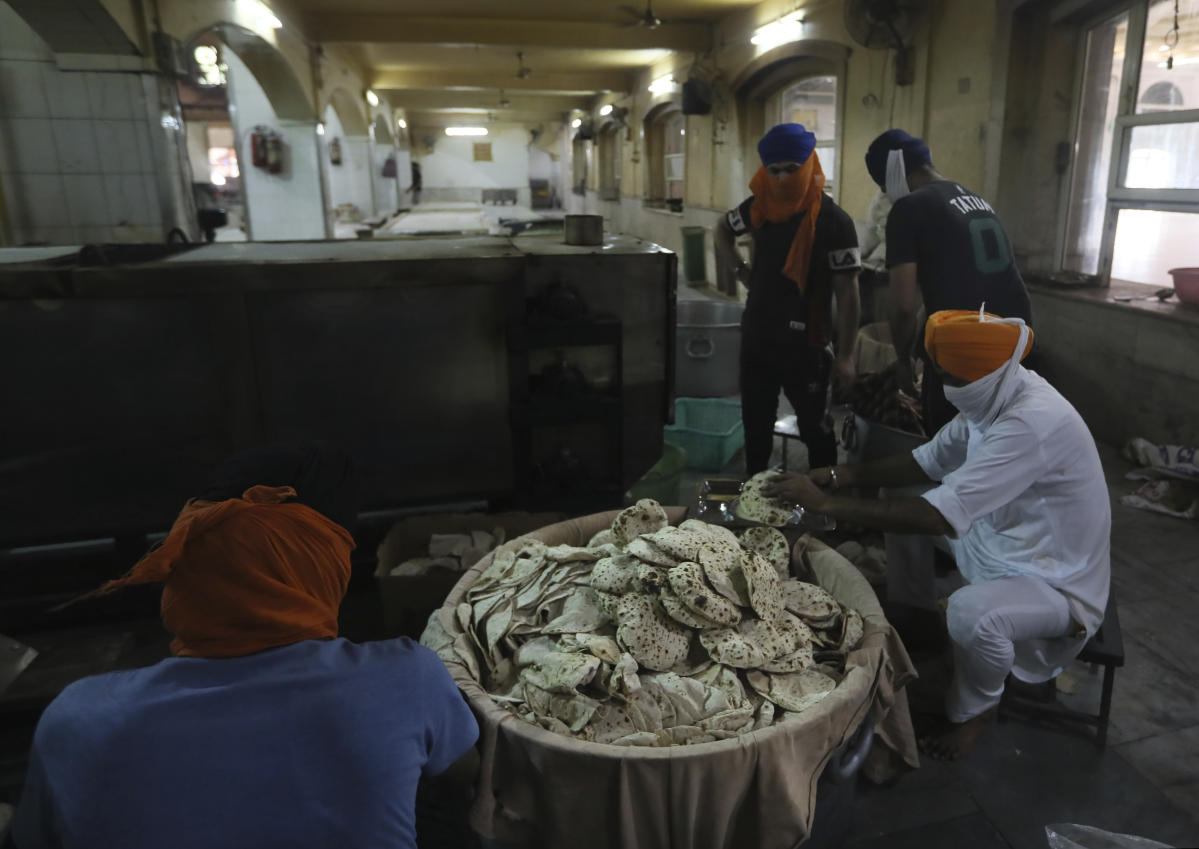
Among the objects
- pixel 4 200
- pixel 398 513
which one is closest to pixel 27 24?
pixel 4 200

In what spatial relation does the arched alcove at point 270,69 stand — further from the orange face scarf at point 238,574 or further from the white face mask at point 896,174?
the orange face scarf at point 238,574

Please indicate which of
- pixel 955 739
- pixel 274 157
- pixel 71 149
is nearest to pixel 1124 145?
pixel 955 739

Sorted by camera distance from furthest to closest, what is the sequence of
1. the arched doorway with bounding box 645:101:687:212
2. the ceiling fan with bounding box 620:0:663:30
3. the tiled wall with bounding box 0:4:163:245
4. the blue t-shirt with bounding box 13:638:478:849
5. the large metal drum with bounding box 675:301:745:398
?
the arched doorway with bounding box 645:101:687:212 → the ceiling fan with bounding box 620:0:663:30 → the large metal drum with bounding box 675:301:745:398 → the tiled wall with bounding box 0:4:163:245 → the blue t-shirt with bounding box 13:638:478:849

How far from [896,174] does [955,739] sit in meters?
2.53

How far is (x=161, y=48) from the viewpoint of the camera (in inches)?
221

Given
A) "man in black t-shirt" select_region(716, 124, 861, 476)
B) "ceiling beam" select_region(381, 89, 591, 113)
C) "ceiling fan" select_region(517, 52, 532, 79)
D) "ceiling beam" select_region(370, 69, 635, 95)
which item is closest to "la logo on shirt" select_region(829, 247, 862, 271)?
"man in black t-shirt" select_region(716, 124, 861, 476)

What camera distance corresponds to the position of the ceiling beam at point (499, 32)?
10.1m

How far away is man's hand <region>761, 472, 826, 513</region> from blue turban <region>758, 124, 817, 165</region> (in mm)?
1787

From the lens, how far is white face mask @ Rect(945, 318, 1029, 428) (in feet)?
7.31

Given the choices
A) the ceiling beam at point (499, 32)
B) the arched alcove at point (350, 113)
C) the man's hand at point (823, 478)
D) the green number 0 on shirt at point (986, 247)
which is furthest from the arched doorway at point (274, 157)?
the man's hand at point (823, 478)

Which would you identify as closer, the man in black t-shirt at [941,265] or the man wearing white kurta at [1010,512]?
the man wearing white kurta at [1010,512]

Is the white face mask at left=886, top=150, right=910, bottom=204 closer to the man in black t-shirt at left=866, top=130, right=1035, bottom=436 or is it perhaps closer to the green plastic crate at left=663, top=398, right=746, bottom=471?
the man in black t-shirt at left=866, top=130, right=1035, bottom=436

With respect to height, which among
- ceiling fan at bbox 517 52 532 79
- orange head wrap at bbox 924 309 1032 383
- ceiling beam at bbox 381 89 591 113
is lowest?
orange head wrap at bbox 924 309 1032 383

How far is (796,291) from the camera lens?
3.73 metres
